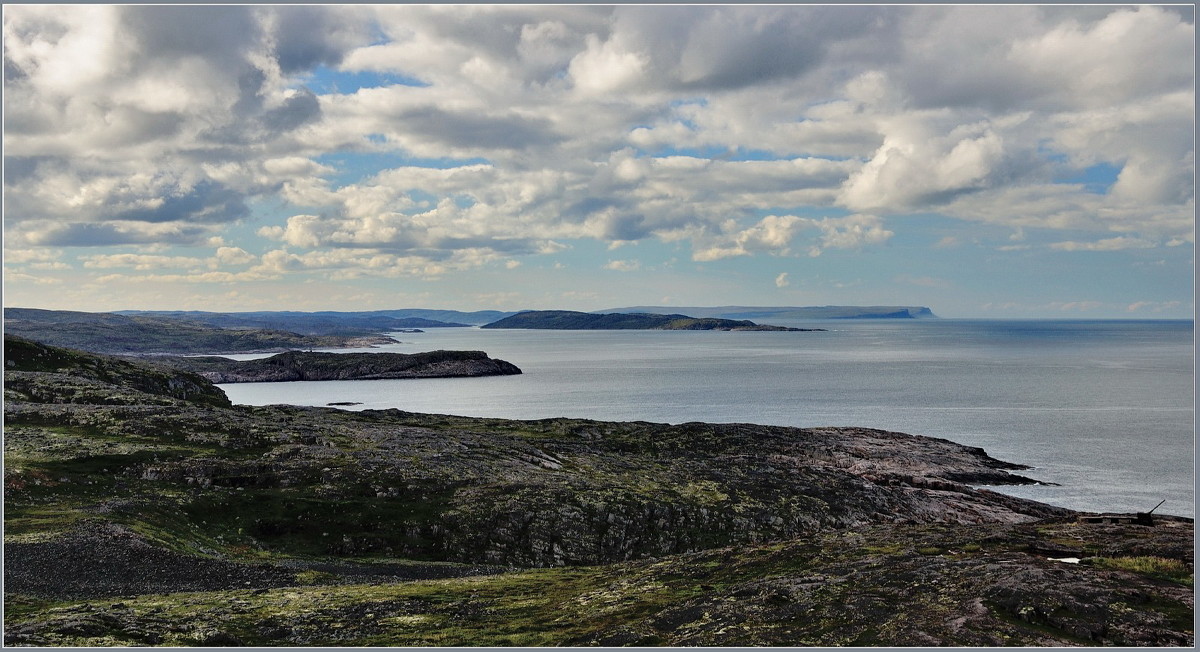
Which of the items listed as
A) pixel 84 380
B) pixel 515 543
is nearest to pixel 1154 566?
pixel 515 543

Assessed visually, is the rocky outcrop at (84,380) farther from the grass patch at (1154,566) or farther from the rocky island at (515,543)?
the grass patch at (1154,566)

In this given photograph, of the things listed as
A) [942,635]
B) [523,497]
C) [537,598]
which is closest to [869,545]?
[942,635]

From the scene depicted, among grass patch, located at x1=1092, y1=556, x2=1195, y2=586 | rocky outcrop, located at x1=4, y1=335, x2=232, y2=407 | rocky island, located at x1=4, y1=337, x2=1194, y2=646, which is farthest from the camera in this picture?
rocky outcrop, located at x1=4, y1=335, x2=232, y2=407

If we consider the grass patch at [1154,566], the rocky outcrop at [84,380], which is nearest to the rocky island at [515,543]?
the grass patch at [1154,566]

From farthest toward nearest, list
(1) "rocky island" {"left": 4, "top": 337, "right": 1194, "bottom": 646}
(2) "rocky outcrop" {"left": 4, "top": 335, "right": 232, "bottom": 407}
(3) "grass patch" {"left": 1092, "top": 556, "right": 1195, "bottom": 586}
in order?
(2) "rocky outcrop" {"left": 4, "top": 335, "right": 232, "bottom": 407}
(3) "grass patch" {"left": 1092, "top": 556, "right": 1195, "bottom": 586}
(1) "rocky island" {"left": 4, "top": 337, "right": 1194, "bottom": 646}

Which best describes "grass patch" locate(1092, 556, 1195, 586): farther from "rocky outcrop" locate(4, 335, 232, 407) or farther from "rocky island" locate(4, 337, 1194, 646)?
"rocky outcrop" locate(4, 335, 232, 407)

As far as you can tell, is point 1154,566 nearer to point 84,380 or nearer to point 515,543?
point 515,543

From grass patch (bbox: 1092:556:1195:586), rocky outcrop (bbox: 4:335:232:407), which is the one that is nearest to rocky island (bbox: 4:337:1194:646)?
grass patch (bbox: 1092:556:1195:586)

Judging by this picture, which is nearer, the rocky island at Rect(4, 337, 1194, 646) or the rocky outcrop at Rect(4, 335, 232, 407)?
the rocky island at Rect(4, 337, 1194, 646)

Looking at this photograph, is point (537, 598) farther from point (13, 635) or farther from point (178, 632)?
point (13, 635)
